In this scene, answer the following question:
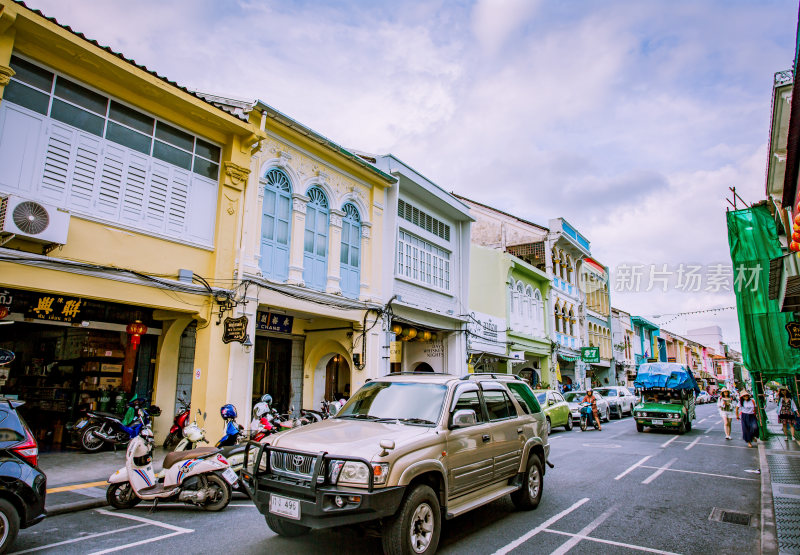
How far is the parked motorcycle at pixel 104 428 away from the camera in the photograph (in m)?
11.3

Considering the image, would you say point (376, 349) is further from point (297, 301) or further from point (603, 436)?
point (603, 436)

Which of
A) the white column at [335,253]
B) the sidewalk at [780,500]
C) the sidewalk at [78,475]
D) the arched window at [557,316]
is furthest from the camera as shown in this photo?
the arched window at [557,316]

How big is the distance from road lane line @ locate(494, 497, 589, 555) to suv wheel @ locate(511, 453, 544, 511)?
0.35 metres

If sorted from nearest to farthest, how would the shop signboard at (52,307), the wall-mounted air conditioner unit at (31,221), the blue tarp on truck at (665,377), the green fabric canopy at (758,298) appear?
the wall-mounted air conditioner unit at (31,221) < the shop signboard at (52,307) < the green fabric canopy at (758,298) < the blue tarp on truck at (665,377)

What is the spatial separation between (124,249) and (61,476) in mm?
4341

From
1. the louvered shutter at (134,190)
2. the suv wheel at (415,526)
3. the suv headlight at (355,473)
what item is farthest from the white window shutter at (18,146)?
the suv wheel at (415,526)

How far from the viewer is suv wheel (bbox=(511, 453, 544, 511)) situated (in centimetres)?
669

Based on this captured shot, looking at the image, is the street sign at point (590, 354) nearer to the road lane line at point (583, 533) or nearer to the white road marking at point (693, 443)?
the white road marking at point (693, 443)

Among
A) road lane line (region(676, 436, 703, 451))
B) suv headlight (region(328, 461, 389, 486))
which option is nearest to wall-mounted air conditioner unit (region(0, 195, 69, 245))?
suv headlight (region(328, 461, 389, 486))

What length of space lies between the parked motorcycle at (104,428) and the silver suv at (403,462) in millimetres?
7583

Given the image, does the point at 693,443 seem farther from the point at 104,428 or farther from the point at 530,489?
the point at 104,428

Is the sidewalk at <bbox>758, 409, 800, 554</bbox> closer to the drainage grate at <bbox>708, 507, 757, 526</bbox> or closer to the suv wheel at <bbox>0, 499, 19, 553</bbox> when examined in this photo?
the drainage grate at <bbox>708, 507, 757, 526</bbox>

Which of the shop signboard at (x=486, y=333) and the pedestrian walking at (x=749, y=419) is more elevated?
the shop signboard at (x=486, y=333)

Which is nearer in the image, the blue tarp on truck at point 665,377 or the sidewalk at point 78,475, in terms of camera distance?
the sidewalk at point 78,475
